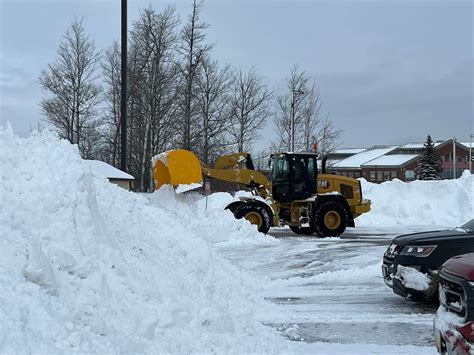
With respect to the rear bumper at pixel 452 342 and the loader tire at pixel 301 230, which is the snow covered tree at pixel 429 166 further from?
the rear bumper at pixel 452 342

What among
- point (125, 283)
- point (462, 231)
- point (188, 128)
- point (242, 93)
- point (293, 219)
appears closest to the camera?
point (125, 283)

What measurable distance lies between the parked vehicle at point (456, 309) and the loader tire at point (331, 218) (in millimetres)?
13229

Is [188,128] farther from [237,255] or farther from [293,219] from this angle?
[237,255]

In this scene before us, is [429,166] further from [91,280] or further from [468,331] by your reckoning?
[468,331]

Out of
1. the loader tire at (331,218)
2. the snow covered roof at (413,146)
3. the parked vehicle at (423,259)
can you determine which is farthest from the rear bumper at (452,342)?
the snow covered roof at (413,146)

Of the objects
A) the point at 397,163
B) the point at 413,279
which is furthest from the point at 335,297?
the point at 397,163

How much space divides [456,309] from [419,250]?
136 inches

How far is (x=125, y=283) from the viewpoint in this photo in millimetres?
5953

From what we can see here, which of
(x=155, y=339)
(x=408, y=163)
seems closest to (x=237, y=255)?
(x=155, y=339)

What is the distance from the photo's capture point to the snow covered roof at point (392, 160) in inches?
3451

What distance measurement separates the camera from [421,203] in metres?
26.2

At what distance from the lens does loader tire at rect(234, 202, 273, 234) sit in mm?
16830

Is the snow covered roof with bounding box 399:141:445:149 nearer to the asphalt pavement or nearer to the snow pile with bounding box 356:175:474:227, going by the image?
the snow pile with bounding box 356:175:474:227

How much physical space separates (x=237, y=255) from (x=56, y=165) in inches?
271
